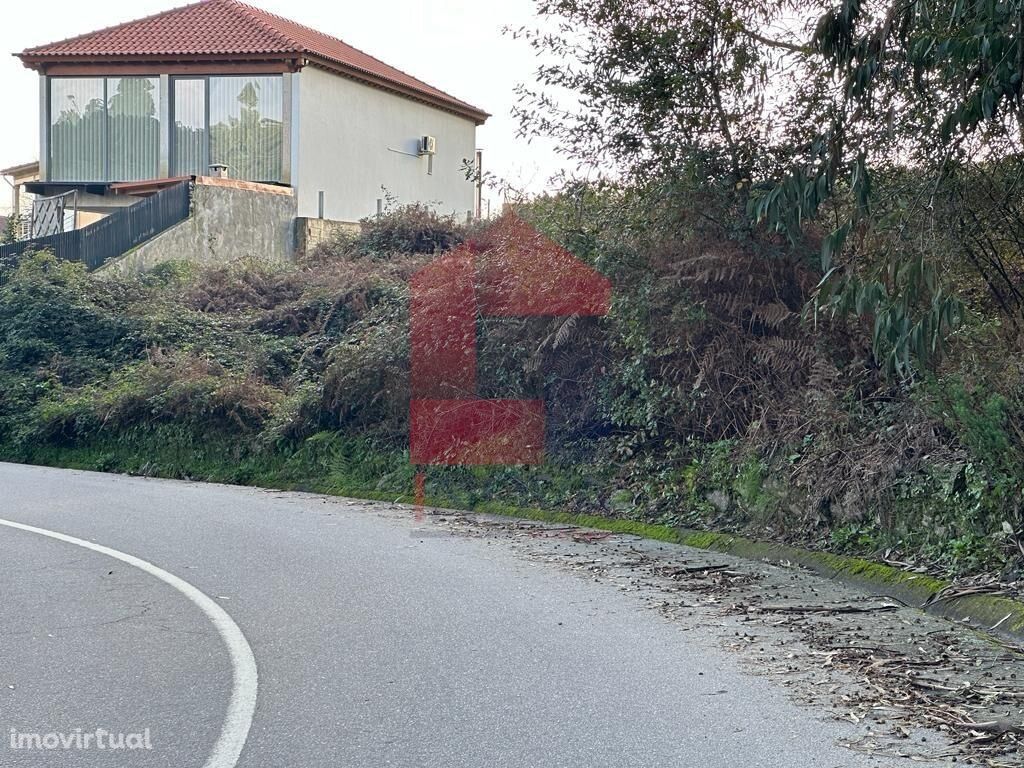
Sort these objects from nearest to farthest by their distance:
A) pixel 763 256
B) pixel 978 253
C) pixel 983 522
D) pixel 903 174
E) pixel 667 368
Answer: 1. pixel 983 522
2. pixel 978 253
3. pixel 903 174
4. pixel 763 256
5. pixel 667 368

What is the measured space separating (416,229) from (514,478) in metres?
13.8

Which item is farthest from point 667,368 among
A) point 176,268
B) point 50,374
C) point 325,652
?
point 176,268

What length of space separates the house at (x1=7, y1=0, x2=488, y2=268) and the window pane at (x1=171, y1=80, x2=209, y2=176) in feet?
0.10

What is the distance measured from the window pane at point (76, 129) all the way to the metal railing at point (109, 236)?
819 centimetres

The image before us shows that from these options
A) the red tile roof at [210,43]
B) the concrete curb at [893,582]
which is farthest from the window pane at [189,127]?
the concrete curb at [893,582]

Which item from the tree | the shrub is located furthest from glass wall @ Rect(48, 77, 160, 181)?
the tree

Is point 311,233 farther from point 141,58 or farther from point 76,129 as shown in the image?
point 76,129

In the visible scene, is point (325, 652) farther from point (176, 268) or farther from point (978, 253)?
point (176, 268)

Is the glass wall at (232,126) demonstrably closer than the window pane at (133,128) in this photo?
Yes

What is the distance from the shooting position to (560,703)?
6.59m

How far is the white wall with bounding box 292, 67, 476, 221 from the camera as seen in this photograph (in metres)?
36.0

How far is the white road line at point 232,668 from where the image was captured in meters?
5.82

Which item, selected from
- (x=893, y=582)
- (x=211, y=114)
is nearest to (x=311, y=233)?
(x=211, y=114)

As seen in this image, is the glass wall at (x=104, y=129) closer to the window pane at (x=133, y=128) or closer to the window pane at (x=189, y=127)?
the window pane at (x=133, y=128)
